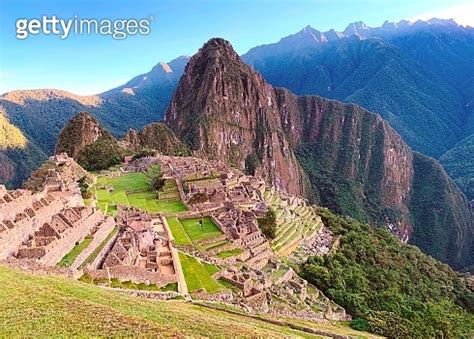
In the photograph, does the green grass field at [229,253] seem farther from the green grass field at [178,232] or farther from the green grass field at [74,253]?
the green grass field at [74,253]

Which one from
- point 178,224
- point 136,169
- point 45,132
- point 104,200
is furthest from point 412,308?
point 45,132

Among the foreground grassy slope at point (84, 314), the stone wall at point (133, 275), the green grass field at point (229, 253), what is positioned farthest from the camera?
the green grass field at point (229, 253)

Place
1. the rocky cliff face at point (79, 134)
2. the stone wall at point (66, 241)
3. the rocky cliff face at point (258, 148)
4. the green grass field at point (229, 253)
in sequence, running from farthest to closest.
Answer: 1. the rocky cliff face at point (258, 148)
2. the rocky cliff face at point (79, 134)
3. the green grass field at point (229, 253)
4. the stone wall at point (66, 241)

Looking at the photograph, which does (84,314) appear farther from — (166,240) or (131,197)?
(131,197)

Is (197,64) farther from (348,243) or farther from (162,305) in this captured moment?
(162,305)

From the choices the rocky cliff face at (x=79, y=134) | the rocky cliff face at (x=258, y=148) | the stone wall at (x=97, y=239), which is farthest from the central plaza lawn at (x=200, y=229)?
the rocky cliff face at (x=258, y=148)

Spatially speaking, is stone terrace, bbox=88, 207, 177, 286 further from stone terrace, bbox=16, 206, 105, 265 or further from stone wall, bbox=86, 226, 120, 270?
stone terrace, bbox=16, 206, 105, 265
